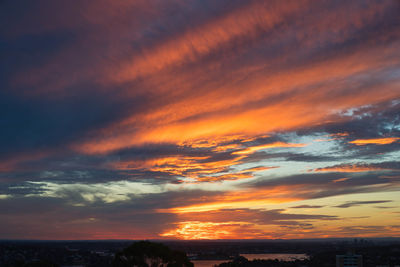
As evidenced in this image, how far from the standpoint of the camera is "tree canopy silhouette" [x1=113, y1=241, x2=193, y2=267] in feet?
123

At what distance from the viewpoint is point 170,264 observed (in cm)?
3762

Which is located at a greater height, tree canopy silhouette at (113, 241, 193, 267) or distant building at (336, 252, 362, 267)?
tree canopy silhouette at (113, 241, 193, 267)

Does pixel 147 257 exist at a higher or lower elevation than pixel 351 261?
higher

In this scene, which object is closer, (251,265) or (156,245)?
(156,245)

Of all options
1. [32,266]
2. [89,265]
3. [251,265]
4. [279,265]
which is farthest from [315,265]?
[32,266]

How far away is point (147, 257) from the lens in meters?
37.5

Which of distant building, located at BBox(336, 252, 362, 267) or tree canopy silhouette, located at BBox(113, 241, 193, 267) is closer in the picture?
tree canopy silhouette, located at BBox(113, 241, 193, 267)

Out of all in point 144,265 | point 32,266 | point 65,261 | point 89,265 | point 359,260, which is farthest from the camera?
point 65,261

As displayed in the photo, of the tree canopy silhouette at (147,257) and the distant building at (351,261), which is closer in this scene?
the tree canopy silhouette at (147,257)

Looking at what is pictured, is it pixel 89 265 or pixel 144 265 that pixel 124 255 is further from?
pixel 89 265

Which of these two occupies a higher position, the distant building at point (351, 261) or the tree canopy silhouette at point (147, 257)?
the tree canopy silhouette at point (147, 257)

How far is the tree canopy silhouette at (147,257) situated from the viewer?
123 ft

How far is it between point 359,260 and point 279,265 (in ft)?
186

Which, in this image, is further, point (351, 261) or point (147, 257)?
point (351, 261)
